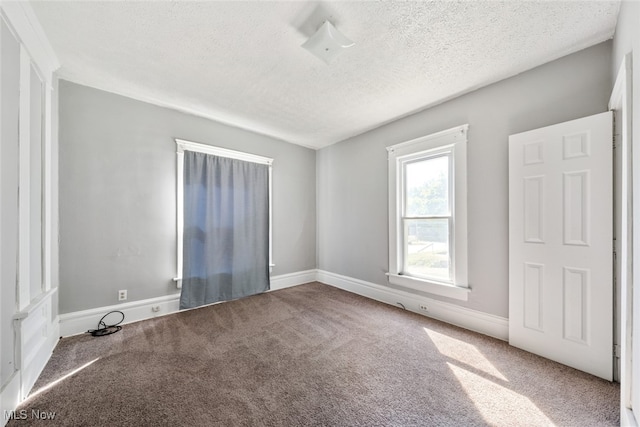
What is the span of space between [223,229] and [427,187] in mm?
2889

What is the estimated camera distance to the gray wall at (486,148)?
6.55 ft

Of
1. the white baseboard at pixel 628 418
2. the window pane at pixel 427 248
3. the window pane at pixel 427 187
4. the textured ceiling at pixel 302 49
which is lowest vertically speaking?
the white baseboard at pixel 628 418

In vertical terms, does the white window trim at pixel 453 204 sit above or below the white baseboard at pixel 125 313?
above

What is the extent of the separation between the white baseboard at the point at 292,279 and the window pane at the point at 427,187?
2.23 metres

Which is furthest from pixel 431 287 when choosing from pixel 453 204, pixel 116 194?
pixel 116 194

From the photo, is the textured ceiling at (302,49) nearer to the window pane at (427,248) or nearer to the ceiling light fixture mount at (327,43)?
the ceiling light fixture mount at (327,43)

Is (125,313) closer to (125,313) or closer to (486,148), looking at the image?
(125,313)

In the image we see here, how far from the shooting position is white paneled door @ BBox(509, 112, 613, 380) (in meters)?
1.76

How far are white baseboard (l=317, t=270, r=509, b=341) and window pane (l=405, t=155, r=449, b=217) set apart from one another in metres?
1.10

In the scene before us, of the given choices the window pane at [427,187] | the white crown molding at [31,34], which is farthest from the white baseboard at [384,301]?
the white crown molding at [31,34]

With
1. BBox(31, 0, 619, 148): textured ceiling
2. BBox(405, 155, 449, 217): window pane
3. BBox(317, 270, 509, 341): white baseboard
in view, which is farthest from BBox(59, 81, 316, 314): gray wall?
BBox(405, 155, 449, 217): window pane

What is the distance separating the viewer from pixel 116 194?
2680mm

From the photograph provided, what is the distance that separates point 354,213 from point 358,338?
202 centimetres

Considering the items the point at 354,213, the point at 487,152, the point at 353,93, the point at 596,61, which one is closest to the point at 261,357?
the point at 354,213
